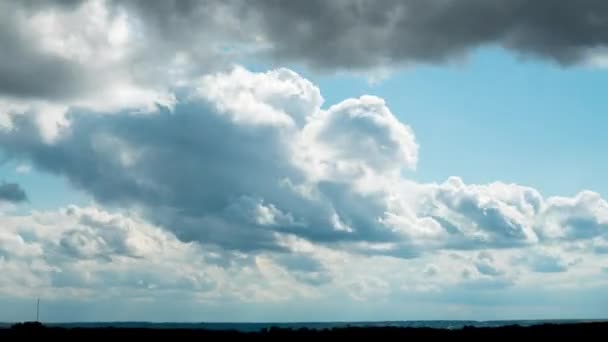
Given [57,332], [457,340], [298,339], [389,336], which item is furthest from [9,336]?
[457,340]

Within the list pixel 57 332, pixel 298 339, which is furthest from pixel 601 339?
pixel 57 332

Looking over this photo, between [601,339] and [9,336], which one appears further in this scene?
[9,336]

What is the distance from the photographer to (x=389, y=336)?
153000 millimetres

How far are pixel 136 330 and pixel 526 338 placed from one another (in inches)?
2764

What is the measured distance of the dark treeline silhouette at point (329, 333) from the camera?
495 feet

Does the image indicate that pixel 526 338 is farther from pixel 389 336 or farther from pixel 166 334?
pixel 166 334

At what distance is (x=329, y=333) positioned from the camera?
15362 cm

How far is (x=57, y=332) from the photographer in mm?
157875

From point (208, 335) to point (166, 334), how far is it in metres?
7.91

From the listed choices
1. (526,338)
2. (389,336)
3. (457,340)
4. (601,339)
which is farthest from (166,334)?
(601,339)

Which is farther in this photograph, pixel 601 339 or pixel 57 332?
pixel 57 332

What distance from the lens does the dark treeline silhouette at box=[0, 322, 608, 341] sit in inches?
5940

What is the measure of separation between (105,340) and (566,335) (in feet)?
261

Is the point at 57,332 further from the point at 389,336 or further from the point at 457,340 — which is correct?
the point at 457,340
